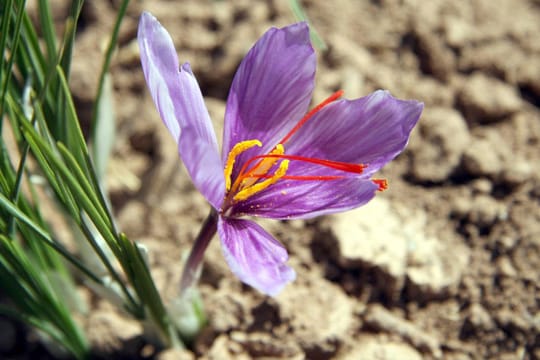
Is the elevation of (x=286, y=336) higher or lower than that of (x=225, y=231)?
lower

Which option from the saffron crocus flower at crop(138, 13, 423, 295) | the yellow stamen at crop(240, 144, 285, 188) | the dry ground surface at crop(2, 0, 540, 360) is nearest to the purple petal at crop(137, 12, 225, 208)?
the saffron crocus flower at crop(138, 13, 423, 295)

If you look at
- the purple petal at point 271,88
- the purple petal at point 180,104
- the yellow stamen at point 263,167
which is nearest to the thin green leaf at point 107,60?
the purple petal at point 180,104

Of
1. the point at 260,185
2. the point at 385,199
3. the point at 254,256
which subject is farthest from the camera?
the point at 385,199

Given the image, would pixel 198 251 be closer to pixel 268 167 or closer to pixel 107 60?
pixel 268 167

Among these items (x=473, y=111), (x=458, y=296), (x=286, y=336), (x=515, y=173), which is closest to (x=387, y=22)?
(x=473, y=111)

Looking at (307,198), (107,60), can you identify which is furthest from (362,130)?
(107,60)

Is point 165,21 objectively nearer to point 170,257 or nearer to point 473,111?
point 170,257

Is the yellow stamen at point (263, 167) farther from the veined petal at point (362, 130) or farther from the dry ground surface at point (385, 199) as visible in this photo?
the dry ground surface at point (385, 199)
